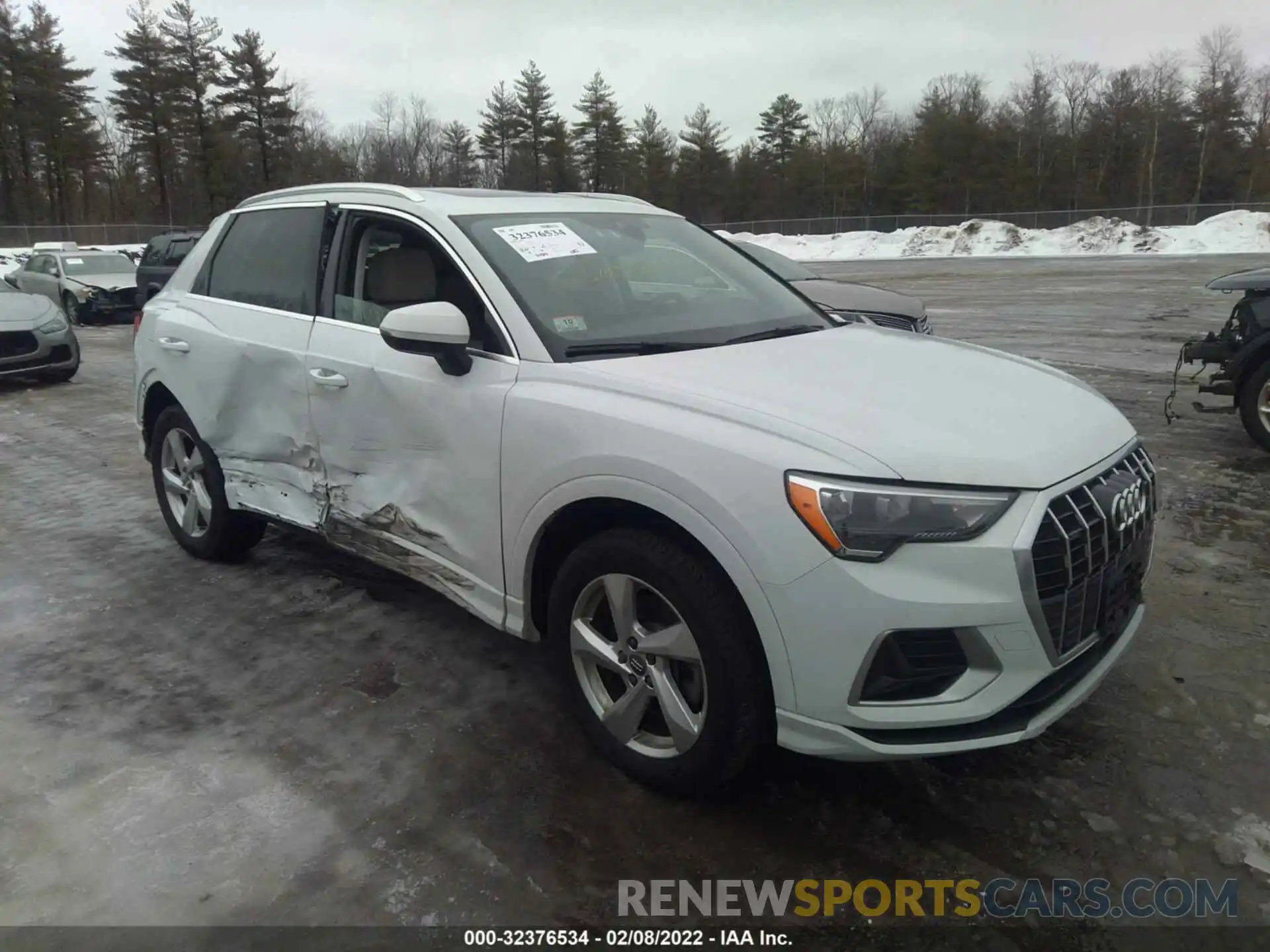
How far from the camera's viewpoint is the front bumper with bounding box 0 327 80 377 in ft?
34.2

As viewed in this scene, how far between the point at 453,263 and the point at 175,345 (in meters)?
2.08

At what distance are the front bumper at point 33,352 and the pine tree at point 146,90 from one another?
48.2m

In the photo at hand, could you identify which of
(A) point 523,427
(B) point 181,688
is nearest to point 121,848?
(B) point 181,688

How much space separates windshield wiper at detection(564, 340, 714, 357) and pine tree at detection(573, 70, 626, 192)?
62816mm

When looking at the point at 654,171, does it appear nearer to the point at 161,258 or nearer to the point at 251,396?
the point at 161,258

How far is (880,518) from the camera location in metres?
2.21

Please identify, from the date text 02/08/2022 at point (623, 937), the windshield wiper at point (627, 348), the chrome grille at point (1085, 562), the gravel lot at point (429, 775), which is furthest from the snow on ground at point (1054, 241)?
the date text 02/08/2022 at point (623, 937)

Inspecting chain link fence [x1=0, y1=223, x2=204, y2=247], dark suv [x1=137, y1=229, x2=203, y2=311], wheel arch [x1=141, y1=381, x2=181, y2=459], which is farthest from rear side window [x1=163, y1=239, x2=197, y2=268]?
chain link fence [x1=0, y1=223, x2=204, y2=247]

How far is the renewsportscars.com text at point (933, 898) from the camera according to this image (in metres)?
2.31

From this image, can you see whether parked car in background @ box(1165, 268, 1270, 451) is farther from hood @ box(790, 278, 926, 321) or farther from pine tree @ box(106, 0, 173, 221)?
pine tree @ box(106, 0, 173, 221)

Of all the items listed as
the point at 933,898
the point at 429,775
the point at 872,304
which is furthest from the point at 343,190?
the point at 872,304

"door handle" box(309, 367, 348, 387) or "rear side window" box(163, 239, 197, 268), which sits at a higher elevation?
"rear side window" box(163, 239, 197, 268)

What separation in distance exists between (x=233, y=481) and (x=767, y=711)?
9.90ft

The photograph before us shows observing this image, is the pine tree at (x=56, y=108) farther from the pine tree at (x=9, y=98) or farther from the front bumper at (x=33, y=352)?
the front bumper at (x=33, y=352)
